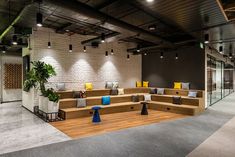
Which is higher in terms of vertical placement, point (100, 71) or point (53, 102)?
point (100, 71)

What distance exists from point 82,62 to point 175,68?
15.7ft

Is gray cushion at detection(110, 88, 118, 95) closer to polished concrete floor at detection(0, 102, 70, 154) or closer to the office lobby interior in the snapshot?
the office lobby interior

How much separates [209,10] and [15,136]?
5.64m

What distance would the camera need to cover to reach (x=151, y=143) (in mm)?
4098

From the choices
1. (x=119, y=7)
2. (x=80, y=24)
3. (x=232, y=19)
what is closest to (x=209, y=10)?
(x=232, y=19)

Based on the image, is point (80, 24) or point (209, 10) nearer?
point (209, 10)

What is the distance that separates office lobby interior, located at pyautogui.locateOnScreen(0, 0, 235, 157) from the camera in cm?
388

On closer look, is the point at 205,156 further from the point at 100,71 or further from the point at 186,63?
the point at 100,71

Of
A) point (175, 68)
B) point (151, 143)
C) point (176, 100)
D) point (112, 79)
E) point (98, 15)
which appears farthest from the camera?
point (112, 79)

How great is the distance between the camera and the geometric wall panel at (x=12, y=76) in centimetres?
1040

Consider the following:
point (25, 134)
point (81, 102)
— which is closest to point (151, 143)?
point (25, 134)

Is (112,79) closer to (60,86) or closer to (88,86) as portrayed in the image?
(88,86)

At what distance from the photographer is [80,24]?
655 cm

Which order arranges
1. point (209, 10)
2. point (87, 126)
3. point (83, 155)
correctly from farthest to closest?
1. point (87, 126)
2. point (209, 10)
3. point (83, 155)
